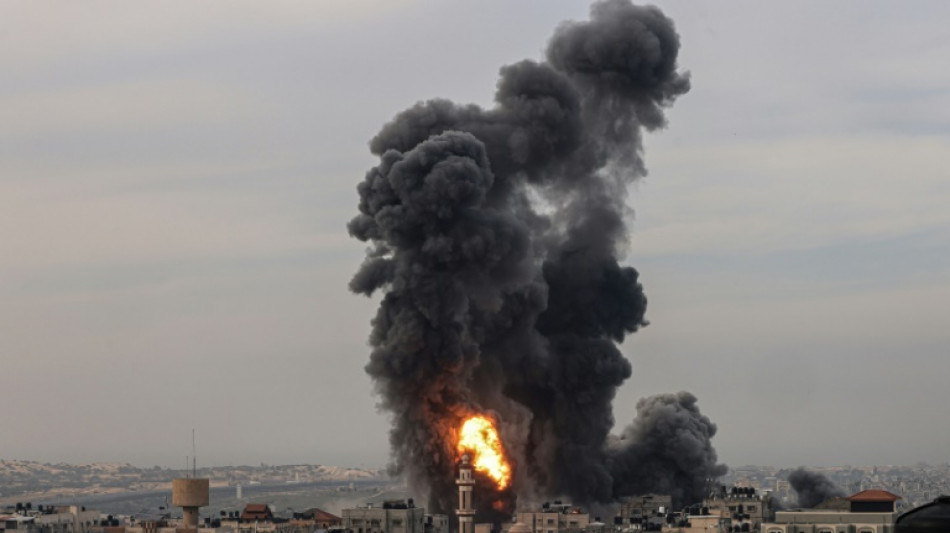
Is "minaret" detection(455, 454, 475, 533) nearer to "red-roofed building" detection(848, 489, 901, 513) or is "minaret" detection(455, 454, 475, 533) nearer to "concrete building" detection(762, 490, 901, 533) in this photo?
"concrete building" detection(762, 490, 901, 533)

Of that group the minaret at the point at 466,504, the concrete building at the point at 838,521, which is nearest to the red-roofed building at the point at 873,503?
the concrete building at the point at 838,521

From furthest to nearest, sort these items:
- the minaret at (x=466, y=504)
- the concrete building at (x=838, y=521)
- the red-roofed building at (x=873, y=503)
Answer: the minaret at (x=466, y=504) → the red-roofed building at (x=873, y=503) → the concrete building at (x=838, y=521)

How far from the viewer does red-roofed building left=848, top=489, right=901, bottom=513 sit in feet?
629

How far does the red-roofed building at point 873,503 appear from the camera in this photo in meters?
192

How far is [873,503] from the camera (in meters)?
192

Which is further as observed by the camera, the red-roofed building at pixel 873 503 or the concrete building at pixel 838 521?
the red-roofed building at pixel 873 503

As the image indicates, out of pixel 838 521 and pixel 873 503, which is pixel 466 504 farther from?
pixel 873 503

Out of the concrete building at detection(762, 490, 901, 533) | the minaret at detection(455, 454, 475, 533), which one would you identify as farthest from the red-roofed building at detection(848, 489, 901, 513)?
the minaret at detection(455, 454, 475, 533)

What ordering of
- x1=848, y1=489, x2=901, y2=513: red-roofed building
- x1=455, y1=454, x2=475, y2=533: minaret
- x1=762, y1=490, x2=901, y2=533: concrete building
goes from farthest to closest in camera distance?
1. x1=455, y1=454, x2=475, y2=533: minaret
2. x1=848, y1=489, x2=901, y2=513: red-roofed building
3. x1=762, y1=490, x2=901, y2=533: concrete building

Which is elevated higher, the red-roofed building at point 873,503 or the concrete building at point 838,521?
the red-roofed building at point 873,503

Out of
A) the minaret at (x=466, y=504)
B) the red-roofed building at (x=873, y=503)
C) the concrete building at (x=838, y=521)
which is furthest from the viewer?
the minaret at (x=466, y=504)

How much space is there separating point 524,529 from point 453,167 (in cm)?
3473

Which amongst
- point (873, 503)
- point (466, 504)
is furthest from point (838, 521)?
point (466, 504)

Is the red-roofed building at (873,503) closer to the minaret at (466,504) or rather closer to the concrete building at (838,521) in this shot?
the concrete building at (838,521)
